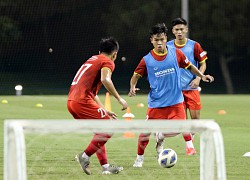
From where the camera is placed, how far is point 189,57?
38.7 feet

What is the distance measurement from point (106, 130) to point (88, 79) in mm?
3426

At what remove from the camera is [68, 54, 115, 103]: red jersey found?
9344mm

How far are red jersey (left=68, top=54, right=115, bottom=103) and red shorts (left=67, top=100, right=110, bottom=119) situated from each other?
6cm

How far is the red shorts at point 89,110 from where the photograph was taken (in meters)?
9.41

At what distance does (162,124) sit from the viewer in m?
5.93

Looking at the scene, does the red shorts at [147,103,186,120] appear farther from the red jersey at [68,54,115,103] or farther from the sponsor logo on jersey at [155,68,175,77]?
the red jersey at [68,54,115,103]

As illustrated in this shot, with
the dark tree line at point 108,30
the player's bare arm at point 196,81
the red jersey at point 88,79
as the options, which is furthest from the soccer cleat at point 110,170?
the dark tree line at point 108,30

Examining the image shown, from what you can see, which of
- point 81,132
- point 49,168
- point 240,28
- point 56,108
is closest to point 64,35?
point 240,28

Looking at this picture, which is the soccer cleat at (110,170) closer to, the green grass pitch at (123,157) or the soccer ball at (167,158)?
the green grass pitch at (123,157)

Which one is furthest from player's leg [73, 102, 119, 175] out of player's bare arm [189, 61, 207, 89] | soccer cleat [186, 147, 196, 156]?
player's bare arm [189, 61, 207, 89]

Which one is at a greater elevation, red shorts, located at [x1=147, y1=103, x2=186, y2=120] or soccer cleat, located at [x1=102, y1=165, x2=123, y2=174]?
red shorts, located at [x1=147, y1=103, x2=186, y2=120]

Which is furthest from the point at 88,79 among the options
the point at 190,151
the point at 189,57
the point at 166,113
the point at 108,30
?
the point at 108,30

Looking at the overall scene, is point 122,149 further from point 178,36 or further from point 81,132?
point 81,132

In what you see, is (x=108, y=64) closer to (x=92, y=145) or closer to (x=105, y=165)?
(x=92, y=145)
